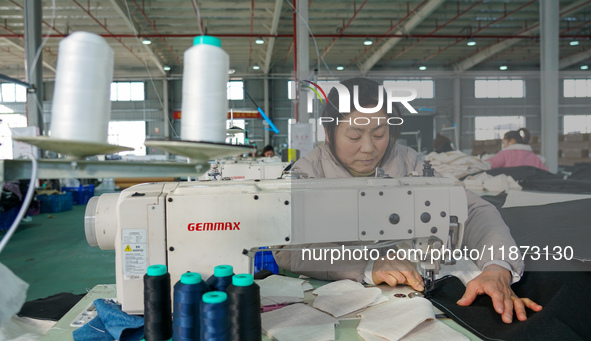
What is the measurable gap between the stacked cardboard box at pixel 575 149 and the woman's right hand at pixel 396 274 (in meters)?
8.24

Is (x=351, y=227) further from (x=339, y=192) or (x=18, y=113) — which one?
(x=18, y=113)

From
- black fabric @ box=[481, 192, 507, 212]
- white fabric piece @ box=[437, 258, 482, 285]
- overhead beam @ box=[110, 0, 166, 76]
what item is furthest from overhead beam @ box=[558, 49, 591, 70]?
white fabric piece @ box=[437, 258, 482, 285]

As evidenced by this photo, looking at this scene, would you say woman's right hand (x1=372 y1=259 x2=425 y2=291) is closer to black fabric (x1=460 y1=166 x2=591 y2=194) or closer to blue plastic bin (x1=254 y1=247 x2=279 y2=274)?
blue plastic bin (x1=254 y1=247 x2=279 y2=274)

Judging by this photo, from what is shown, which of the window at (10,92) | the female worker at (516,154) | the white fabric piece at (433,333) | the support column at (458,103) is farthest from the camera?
the support column at (458,103)

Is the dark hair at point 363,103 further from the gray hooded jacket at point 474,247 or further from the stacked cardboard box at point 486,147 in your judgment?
the stacked cardboard box at point 486,147

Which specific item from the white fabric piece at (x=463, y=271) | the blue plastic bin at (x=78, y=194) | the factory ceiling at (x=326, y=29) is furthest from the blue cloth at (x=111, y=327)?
the blue plastic bin at (x=78, y=194)

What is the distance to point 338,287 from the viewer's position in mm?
1515

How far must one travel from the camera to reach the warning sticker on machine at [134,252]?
1217 mm

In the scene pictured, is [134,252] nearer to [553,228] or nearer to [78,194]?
[553,228]

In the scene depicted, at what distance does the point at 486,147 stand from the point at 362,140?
310 inches

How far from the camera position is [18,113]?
14648mm

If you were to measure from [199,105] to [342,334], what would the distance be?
2.50ft

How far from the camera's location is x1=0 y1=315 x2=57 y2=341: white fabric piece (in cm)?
125

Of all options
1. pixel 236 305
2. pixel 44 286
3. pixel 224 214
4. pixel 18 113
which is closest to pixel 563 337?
pixel 236 305
